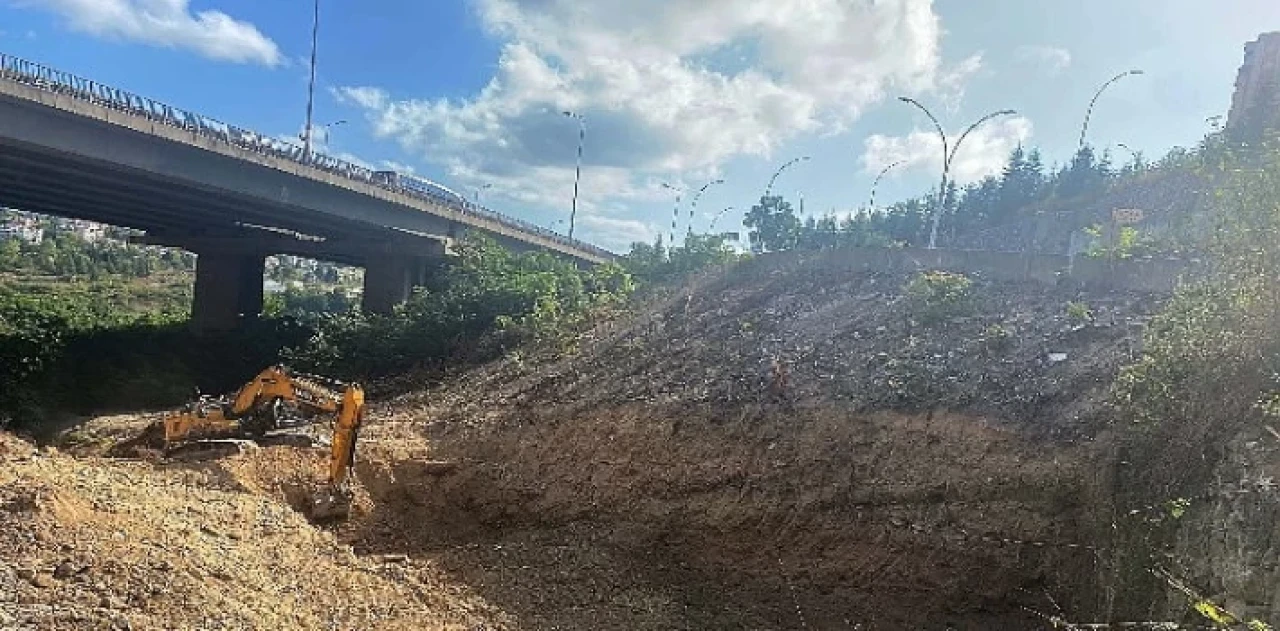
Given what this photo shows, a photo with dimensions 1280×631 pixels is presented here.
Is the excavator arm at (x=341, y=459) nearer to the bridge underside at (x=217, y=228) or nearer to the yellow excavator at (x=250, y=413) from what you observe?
the yellow excavator at (x=250, y=413)

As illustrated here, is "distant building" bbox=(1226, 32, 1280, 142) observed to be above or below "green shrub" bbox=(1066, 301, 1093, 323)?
above

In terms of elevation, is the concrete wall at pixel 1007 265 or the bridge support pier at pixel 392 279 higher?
the concrete wall at pixel 1007 265

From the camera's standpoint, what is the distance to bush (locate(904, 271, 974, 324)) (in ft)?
66.8

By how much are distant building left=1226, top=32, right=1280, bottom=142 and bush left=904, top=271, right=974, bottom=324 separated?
94.6 ft

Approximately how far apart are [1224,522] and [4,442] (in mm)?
17061

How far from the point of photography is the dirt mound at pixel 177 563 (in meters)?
8.30

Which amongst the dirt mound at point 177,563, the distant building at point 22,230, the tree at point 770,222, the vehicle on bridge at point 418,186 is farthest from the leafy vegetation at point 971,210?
the distant building at point 22,230

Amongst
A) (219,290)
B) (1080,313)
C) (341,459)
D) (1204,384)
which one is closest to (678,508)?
(341,459)

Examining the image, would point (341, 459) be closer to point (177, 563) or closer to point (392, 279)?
point (177, 563)

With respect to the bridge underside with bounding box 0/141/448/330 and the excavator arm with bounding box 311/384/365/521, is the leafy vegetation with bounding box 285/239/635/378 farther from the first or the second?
the excavator arm with bounding box 311/384/365/521

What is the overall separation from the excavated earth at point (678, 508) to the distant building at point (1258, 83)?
30.5 metres

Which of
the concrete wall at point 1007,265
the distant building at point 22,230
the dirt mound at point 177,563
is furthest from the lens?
the distant building at point 22,230

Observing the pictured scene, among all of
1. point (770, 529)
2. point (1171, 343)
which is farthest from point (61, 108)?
point (1171, 343)

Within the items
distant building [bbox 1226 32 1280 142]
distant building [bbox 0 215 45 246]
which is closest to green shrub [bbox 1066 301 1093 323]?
distant building [bbox 1226 32 1280 142]
